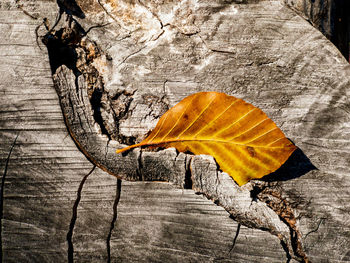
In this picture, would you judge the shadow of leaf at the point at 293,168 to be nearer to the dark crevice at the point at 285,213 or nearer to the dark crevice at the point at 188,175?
the dark crevice at the point at 285,213

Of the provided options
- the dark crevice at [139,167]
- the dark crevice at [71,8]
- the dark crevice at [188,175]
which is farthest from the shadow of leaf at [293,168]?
the dark crevice at [71,8]

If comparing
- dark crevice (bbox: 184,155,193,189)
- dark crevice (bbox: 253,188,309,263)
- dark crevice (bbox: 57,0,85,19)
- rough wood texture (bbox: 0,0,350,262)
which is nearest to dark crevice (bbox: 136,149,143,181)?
rough wood texture (bbox: 0,0,350,262)

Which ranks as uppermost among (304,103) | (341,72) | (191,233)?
(341,72)

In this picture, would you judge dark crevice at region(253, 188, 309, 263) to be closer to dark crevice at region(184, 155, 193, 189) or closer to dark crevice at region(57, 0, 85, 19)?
dark crevice at region(184, 155, 193, 189)

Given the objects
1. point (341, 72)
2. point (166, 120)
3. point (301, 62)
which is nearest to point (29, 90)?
point (166, 120)

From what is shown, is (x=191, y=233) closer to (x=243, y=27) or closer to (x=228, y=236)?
(x=228, y=236)

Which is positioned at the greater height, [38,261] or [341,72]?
[341,72]

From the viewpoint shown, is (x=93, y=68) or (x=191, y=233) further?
(x=93, y=68)
